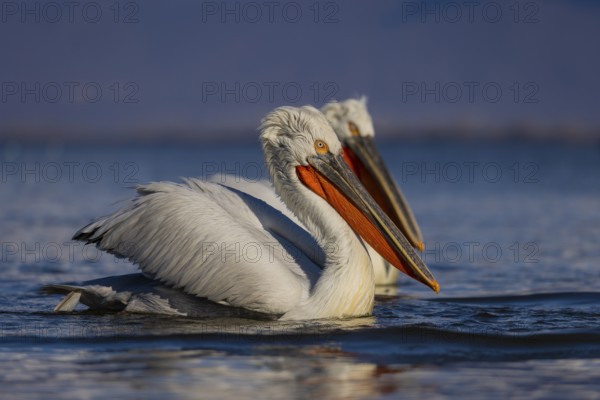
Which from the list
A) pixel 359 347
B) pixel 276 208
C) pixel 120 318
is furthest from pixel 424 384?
pixel 276 208

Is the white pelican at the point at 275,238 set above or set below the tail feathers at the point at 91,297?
above

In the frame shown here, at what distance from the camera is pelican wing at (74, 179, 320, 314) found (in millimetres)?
6383

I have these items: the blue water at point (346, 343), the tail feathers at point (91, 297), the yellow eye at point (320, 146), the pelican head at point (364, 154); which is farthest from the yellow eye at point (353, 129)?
the tail feathers at point (91, 297)

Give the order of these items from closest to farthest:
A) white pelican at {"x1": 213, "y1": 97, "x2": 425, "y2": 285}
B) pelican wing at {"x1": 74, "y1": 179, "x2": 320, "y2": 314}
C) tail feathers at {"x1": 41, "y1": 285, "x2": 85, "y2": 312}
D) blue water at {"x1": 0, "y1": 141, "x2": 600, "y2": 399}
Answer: blue water at {"x1": 0, "y1": 141, "x2": 600, "y2": 399}
pelican wing at {"x1": 74, "y1": 179, "x2": 320, "y2": 314}
tail feathers at {"x1": 41, "y1": 285, "x2": 85, "y2": 312}
white pelican at {"x1": 213, "y1": 97, "x2": 425, "y2": 285}

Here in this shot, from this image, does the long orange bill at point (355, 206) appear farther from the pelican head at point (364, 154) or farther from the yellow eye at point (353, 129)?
the yellow eye at point (353, 129)

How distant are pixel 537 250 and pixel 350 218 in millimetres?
4871

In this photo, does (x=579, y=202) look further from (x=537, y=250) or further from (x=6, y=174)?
(x=6, y=174)

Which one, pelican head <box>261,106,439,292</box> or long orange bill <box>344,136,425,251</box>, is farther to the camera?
long orange bill <box>344,136,425,251</box>

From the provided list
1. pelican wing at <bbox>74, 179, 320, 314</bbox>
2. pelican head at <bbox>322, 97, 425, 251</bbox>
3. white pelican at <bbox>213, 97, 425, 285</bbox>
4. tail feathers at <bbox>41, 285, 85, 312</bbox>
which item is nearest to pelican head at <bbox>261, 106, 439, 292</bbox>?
pelican wing at <bbox>74, 179, 320, 314</bbox>

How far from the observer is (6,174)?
28.9 m

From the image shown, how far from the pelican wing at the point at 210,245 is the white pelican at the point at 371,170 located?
84.0 inches

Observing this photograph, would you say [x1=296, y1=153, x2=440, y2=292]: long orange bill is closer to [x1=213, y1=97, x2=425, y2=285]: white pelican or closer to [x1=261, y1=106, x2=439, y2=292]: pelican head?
[x1=261, y1=106, x2=439, y2=292]: pelican head

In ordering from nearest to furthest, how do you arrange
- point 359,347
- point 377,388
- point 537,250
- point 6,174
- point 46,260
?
point 377,388
point 359,347
point 46,260
point 537,250
point 6,174

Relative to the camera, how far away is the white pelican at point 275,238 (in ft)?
21.1
